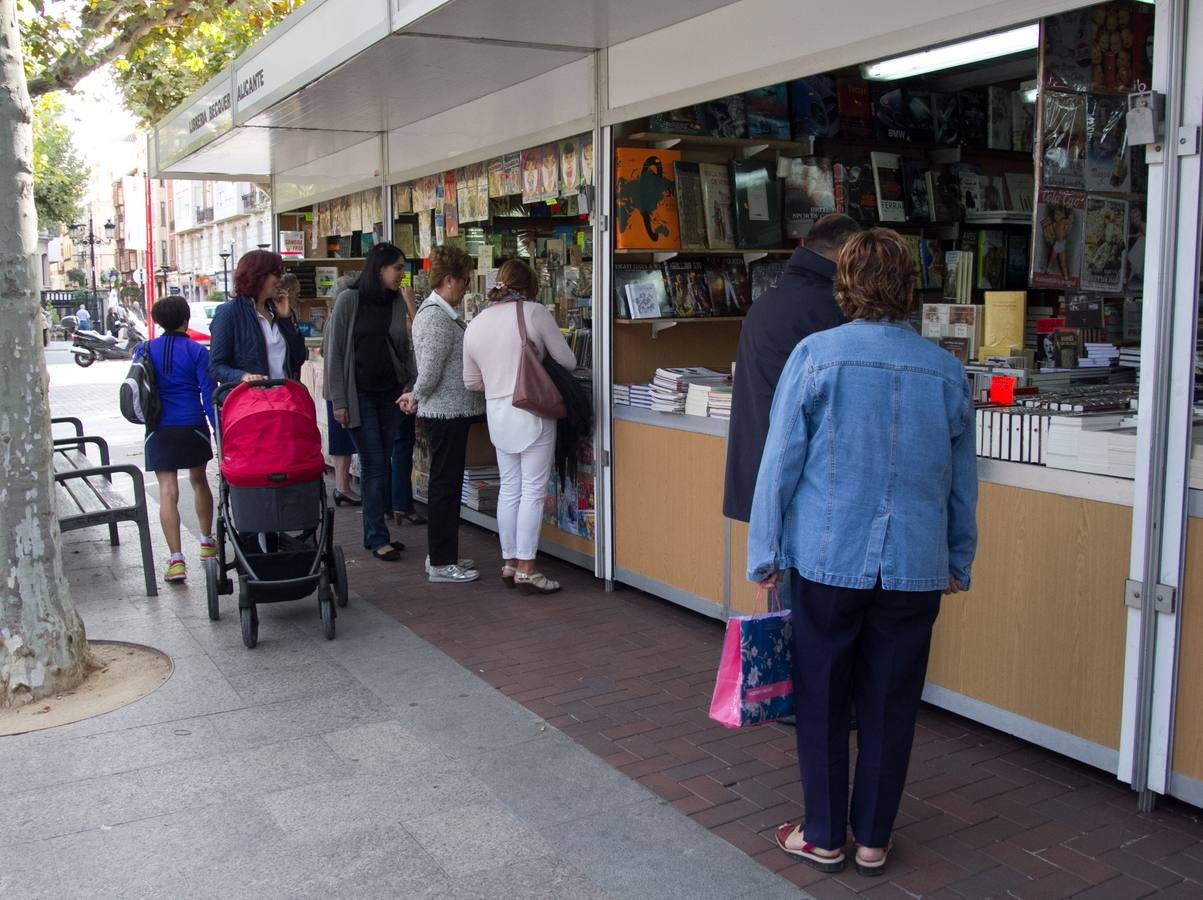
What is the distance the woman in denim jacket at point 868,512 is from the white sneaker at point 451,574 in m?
3.57

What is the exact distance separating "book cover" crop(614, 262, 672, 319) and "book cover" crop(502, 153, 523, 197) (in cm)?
117

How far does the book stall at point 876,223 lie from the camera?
11.4ft

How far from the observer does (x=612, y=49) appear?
5801 millimetres

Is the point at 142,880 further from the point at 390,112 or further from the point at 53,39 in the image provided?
the point at 53,39

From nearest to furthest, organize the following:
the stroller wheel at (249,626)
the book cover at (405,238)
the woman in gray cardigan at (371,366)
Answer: the stroller wheel at (249,626) → the woman in gray cardigan at (371,366) → the book cover at (405,238)

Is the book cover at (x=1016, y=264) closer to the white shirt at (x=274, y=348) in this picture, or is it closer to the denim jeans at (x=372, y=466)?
the denim jeans at (x=372, y=466)

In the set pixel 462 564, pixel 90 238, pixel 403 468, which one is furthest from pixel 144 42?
pixel 90 238

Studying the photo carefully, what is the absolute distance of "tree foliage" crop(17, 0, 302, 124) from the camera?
38.7 feet

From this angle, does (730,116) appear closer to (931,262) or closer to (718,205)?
(718,205)

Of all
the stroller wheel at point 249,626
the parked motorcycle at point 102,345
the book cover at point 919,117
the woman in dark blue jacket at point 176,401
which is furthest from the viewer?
the parked motorcycle at point 102,345

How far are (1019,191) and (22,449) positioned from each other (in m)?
5.33

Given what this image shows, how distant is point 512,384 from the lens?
19.4ft

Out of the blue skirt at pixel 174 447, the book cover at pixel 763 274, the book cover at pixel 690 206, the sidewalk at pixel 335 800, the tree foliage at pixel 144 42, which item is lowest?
the sidewalk at pixel 335 800

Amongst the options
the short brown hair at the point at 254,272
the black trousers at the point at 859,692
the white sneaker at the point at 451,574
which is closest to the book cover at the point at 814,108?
the short brown hair at the point at 254,272
